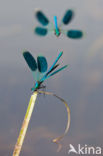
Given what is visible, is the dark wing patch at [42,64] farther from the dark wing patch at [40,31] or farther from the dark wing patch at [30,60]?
the dark wing patch at [40,31]

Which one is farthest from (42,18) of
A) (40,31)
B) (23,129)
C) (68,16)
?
(23,129)

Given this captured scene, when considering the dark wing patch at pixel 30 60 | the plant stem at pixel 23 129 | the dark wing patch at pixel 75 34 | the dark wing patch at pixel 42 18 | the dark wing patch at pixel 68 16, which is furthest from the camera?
the dark wing patch at pixel 42 18

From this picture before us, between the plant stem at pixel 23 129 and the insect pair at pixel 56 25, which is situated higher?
the insect pair at pixel 56 25

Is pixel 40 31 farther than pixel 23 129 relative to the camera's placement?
Yes

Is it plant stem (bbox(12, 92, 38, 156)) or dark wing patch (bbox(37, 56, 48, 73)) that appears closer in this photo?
plant stem (bbox(12, 92, 38, 156))

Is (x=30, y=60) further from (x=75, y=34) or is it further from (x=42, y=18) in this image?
(x=75, y=34)

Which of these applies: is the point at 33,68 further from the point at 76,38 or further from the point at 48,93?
the point at 76,38

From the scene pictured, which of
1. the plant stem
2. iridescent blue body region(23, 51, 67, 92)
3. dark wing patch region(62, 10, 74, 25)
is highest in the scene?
dark wing patch region(62, 10, 74, 25)

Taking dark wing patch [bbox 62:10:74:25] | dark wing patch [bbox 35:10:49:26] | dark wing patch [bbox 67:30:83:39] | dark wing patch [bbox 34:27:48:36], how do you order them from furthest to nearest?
dark wing patch [bbox 34:27:48:36] → dark wing patch [bbox 35:10:49:26] → dark wing patch [bbox 67:30:83:39] → dark wing patch [bbox 62:10:74:25]

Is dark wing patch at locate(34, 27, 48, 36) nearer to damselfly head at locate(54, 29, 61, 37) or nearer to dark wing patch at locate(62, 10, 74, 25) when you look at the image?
damselfly head at locate(54, 29, 61, 37)

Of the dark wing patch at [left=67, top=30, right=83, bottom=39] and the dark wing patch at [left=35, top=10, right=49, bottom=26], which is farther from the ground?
the dark wing patch at [left=35, top=10, right=49, bottom=26]

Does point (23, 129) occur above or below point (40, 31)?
below
